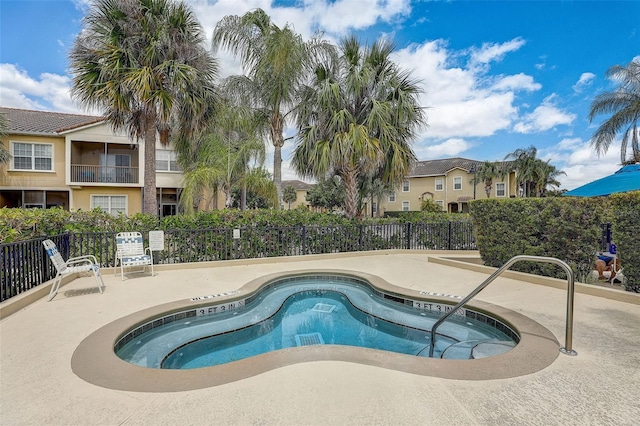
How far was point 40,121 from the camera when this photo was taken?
18.1 m

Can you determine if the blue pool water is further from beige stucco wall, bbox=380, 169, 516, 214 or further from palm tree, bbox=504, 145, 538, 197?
palm tree, bbox=504, 145, 538, 197

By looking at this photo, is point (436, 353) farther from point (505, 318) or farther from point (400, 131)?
point (400, 131)

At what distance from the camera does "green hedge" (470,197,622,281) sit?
243 inches

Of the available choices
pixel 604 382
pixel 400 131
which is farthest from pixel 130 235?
pixel 400 131

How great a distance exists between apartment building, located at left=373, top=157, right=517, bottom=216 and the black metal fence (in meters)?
18.4

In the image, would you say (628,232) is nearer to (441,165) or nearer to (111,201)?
(111,201)

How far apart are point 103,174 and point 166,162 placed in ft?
11.2

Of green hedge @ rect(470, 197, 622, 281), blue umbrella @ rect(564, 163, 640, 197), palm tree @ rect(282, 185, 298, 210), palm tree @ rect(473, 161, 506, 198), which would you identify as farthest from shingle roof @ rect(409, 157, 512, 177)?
green hedge @ rect(470, 197, 622, 281)

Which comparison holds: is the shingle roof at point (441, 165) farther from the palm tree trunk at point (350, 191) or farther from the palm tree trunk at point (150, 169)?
the palm tree trunk at point (150, 169)

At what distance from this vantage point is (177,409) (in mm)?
2354

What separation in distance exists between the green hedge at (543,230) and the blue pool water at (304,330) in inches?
122

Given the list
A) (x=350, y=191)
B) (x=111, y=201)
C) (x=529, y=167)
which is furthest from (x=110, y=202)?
(x=529, y=167)

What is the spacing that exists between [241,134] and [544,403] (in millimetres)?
14203

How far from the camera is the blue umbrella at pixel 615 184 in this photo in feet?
22.7
